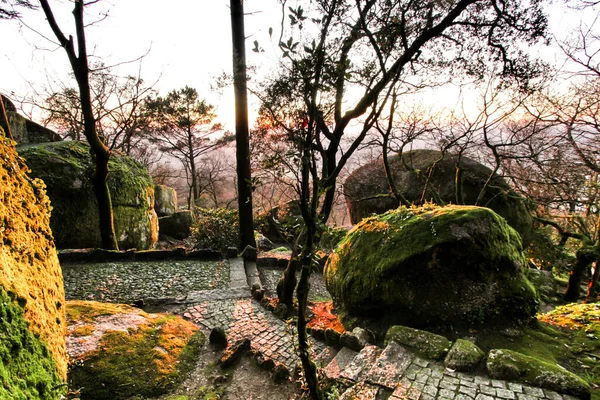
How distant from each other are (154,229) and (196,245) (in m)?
1.86

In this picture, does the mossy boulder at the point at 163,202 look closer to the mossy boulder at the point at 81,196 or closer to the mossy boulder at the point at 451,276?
the mossy boulder at the point at 81,196

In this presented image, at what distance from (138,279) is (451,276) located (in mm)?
6410

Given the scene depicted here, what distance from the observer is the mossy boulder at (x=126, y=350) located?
3.20 meters

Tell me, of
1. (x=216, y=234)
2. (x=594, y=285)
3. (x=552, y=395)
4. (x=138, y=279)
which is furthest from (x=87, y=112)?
(x=594, y=285)

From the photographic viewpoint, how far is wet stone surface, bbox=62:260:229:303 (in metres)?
6.19

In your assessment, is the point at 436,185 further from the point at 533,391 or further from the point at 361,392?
the point at 361,392

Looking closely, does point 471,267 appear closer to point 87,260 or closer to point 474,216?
point 474,216

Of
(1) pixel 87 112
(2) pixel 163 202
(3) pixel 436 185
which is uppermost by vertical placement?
(1) pixel 87 112

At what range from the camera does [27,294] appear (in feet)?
6.48

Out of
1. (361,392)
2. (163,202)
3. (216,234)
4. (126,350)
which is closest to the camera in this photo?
(361,392)

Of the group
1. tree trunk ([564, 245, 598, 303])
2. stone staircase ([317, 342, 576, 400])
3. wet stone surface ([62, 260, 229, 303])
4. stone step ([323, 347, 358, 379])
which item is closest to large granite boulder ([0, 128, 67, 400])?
stone staircase ([317, 342, 576, 400])

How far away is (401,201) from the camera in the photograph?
9086 millimetres

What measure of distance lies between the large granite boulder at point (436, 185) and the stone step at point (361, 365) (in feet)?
21.1

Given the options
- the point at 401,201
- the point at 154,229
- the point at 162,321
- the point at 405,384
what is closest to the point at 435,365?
the point at 405,384
